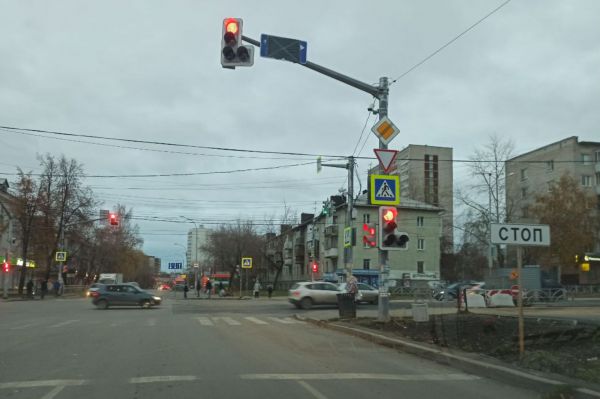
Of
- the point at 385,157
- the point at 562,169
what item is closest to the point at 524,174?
the point at 562,169

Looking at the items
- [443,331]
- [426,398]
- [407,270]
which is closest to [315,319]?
[443,331]

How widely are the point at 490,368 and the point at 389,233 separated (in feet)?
24.2

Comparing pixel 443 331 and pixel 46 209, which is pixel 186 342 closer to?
pixel 443 331

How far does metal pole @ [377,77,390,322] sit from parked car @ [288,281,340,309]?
14531mm

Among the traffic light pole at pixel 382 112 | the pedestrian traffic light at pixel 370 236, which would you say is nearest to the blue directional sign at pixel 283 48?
the traffic light pole at pixel 382 112

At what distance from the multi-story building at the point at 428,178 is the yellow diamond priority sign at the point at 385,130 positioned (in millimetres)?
64821

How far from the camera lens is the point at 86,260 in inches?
3290

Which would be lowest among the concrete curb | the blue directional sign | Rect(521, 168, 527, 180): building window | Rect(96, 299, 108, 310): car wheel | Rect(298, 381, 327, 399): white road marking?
Rect(96, 299, 108, 310): car wheel

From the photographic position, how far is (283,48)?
14.0 metres

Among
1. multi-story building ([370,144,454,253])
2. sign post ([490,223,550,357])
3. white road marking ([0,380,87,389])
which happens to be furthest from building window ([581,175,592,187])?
white road marking ([0,380,87,389])

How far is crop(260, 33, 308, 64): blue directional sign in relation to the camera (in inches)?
538

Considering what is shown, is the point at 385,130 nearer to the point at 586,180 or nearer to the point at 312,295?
the point at 312,295

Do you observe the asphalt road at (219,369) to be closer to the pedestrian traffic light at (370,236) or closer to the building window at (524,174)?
the pedestrian traffic light at (370,236)

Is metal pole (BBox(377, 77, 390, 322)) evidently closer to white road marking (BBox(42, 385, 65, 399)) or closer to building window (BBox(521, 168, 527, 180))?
white road marking (BBox(42, 385, 65, 399))
